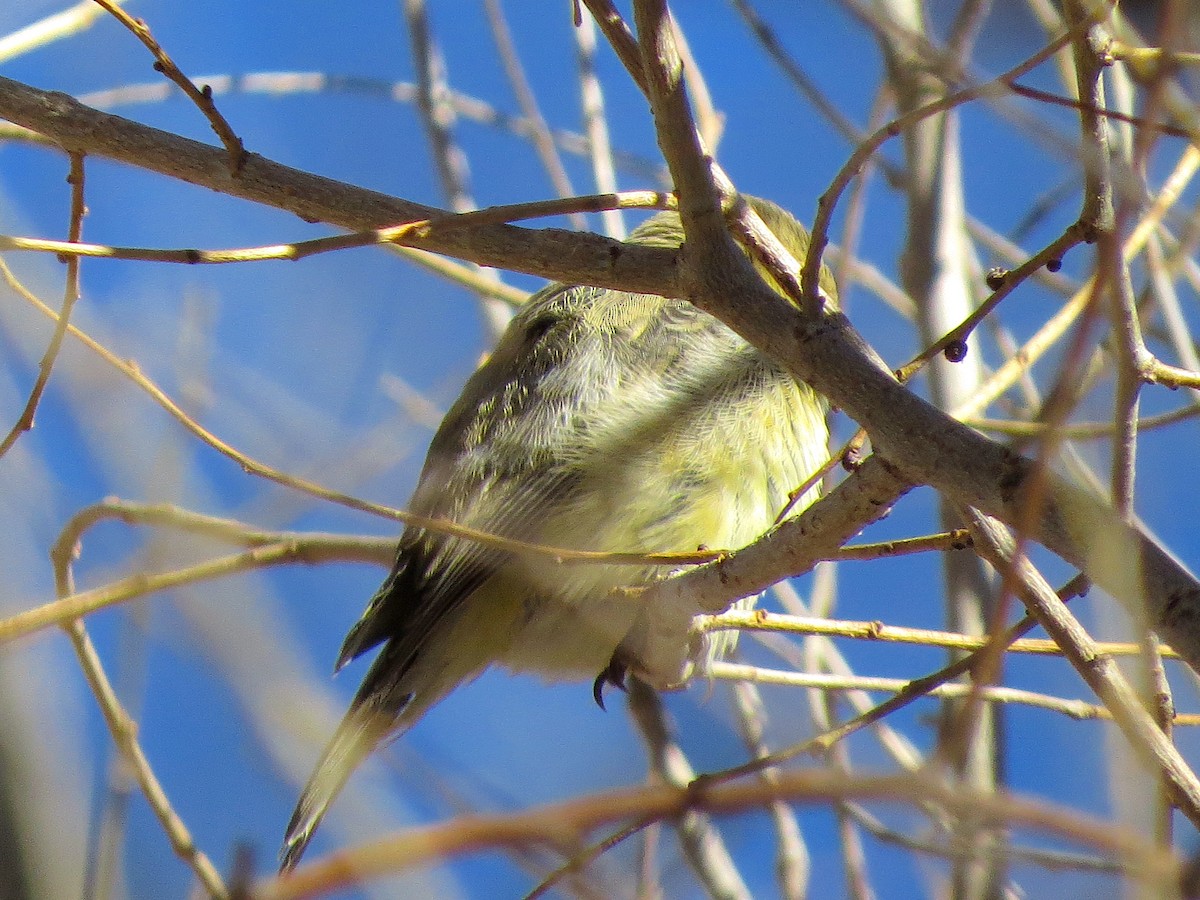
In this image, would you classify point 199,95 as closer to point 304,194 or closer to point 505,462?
point 304,194

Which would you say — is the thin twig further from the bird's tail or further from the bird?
the bird's tail

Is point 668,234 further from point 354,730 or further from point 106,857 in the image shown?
point 106,857

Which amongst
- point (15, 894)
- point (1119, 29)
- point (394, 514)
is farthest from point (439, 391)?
point (15, 894)

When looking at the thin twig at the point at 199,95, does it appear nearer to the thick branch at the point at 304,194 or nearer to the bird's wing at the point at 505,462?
the thick branch at the point at 304,194

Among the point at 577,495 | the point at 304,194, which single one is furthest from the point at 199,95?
the point at 577,495

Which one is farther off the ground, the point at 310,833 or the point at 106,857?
the point at 310,833

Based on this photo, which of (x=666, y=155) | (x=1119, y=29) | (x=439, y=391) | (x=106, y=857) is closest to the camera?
(x=106, y=857)

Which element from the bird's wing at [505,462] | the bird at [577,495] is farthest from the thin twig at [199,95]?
the bird's wing at [505,462]

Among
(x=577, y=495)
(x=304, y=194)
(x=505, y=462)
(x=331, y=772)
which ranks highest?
(x=505, y=462)
